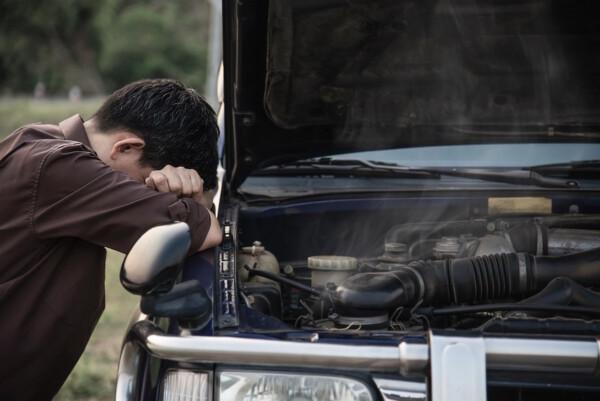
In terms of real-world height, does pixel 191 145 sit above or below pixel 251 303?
above

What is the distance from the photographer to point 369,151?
2.78 m

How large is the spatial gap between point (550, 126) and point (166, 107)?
1.45 metres

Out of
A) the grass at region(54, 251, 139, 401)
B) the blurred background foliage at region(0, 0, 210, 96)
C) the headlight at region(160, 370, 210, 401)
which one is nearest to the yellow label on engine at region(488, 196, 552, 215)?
the headlight at region(160, 370, 210, 401)

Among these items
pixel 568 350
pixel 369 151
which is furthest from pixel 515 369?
pixel 369 151

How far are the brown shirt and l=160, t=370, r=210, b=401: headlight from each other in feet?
1.15

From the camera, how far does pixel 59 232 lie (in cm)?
182

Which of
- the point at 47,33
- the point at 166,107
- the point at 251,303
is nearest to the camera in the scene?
the point at 251,303

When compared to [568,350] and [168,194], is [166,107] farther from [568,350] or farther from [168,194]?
[568,350]

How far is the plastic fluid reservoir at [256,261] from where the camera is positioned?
2.20 m

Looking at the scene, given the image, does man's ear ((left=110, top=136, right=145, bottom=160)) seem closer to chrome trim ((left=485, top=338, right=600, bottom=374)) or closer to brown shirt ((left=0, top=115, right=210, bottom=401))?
brown shirt ((left=0, top=115, right=210, bottom=401))

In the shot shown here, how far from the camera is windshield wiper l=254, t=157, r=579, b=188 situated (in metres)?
2.65

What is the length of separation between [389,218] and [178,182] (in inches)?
34.2

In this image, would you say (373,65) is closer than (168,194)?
No

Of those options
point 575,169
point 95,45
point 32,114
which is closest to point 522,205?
point 575,169
